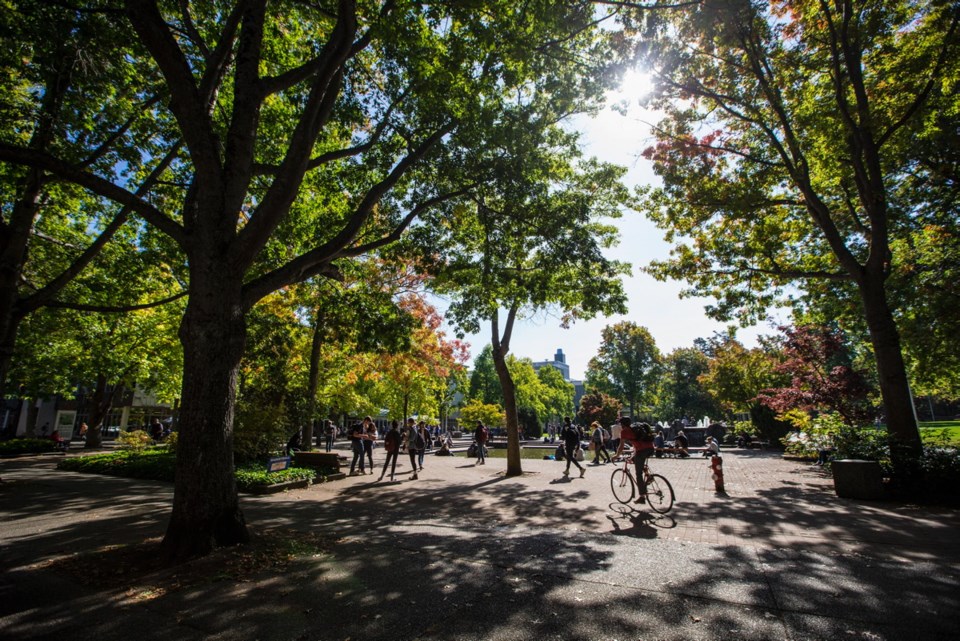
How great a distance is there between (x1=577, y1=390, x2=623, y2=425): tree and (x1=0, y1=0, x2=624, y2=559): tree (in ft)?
101

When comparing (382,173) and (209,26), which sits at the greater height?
(209,26)

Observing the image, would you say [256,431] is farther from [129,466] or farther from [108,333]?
[108,333]

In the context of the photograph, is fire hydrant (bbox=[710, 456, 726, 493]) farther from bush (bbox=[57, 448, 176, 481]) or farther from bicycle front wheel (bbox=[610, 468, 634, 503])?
bush (bbox=[57, 448, 176, 481])

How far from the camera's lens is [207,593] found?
14.1ft

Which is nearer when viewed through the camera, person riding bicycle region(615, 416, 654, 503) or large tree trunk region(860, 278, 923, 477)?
person riding bicycle region(615, 416, 654, 503)

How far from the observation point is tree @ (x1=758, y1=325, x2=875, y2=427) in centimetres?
1776

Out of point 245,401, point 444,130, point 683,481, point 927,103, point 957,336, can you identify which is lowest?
point 683,481

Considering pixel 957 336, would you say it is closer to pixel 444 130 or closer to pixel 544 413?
pixel 444 130

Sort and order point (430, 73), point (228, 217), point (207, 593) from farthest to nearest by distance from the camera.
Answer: point (430, 73) → point (228, 217) → point (207, 593)

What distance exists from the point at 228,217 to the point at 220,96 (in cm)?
648

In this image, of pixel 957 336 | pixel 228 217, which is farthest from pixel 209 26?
pixel 957 336

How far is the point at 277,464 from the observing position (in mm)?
11953

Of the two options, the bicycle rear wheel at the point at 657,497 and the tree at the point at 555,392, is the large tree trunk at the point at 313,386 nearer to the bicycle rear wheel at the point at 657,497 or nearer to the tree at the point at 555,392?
the bicycle rear wheel at the point at 657,497

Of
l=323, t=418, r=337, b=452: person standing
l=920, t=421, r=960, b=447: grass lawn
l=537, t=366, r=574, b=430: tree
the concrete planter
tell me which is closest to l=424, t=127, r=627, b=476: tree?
the concrete planter
